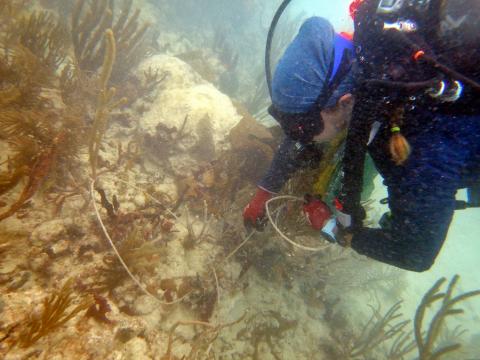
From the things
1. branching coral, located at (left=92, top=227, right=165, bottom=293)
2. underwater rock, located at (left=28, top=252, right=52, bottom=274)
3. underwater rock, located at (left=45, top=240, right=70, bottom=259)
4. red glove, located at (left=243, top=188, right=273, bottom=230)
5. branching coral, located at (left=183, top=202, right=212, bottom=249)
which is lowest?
underwater rock, located at (left=28, top=252, right=52, bottom=274)

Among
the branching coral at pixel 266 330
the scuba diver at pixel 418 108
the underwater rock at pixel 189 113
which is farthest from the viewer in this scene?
the underwater rock at pixel 189 113

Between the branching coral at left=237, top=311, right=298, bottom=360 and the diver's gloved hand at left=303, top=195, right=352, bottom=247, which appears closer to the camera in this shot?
the diver's gloved hand at left=303, top=195, right=352, bottom=247

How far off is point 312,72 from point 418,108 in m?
0.72

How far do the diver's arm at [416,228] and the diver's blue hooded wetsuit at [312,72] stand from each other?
0.83 metres

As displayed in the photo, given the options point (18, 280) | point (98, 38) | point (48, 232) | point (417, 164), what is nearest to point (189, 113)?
point (98, 38)

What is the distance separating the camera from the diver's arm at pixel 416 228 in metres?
1.69

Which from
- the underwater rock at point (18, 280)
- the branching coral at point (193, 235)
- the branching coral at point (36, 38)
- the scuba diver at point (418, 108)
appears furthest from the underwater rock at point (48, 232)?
the branching coral at point (36, 38)

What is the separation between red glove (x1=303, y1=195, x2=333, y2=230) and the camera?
8.07ft

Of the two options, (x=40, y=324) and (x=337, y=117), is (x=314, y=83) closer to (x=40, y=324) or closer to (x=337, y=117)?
(x=337, y=117)

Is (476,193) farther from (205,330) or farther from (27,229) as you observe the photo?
(27,229)

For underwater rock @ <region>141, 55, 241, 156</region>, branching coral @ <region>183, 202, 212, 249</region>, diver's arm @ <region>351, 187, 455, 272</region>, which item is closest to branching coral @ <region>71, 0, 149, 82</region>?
underwater rock @ <region>141, 55, 241, 156</region>

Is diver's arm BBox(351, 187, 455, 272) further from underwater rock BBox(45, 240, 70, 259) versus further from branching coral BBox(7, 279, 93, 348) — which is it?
underwater rock BBox(45, 240, 70, 259)

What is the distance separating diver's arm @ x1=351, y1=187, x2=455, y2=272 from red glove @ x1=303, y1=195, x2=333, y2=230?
1.46 ft

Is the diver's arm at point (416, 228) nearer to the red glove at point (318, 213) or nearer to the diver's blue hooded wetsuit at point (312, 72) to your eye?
the red glove at point (318, 213)
